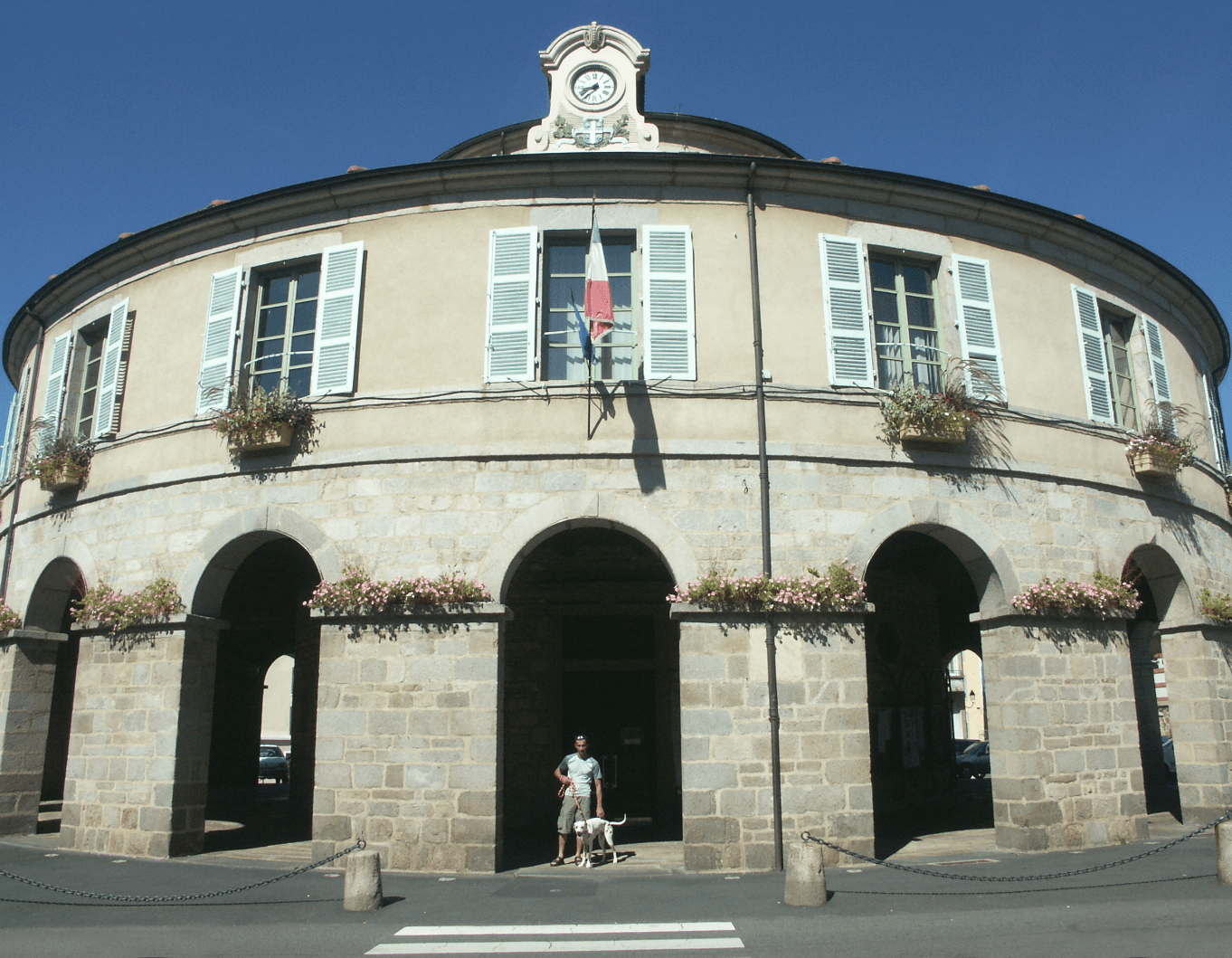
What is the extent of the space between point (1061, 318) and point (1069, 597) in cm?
361

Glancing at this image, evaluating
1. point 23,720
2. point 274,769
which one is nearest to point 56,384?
point 23,720

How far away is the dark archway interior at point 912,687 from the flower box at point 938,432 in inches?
122

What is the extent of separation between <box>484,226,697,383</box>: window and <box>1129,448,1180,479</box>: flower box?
5.72 m

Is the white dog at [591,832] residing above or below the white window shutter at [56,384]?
below

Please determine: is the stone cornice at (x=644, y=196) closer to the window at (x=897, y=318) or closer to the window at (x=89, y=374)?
the window at (x=897, y=318)

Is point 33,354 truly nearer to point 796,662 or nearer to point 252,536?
point 252,536

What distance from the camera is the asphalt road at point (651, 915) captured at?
656 centimetres

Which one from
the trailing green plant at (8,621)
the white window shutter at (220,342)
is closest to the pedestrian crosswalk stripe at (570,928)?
the white window shutter at (220,342)

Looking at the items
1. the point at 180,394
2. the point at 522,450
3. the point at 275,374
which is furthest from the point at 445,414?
the point at 180,394

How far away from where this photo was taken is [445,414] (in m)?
10.3

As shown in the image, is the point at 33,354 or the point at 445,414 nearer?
the point at 445,414

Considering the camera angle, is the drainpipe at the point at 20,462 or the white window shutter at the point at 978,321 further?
the drainpipe at the point at 20,462

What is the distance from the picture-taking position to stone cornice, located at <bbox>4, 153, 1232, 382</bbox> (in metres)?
10.8

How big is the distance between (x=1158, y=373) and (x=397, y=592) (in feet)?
33.6
